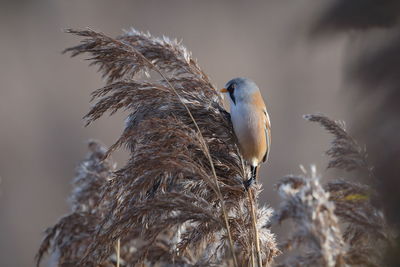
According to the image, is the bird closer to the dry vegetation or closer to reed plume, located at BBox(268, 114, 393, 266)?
the dry vegetation

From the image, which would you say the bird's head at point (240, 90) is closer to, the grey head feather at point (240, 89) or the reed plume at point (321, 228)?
the grey head feather at point (240, 89)

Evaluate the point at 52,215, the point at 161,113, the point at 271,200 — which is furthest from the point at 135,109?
the point at 52,215

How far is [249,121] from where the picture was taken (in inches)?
75.5

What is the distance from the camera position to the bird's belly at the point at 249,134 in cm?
184

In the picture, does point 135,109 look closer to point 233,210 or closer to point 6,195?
point 233,210

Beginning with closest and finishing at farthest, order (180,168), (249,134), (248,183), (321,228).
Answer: (321,228) < (180,168) < (248,183) < (249,134)

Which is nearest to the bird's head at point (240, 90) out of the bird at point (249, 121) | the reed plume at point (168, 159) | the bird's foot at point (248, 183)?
the bird at point (249, 121)

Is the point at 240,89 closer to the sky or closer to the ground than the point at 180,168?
closer to the sky

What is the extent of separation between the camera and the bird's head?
199 centimetres

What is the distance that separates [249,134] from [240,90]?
24 centimetres

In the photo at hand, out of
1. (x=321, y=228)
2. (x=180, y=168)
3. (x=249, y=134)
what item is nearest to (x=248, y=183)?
(x=249, y=134)

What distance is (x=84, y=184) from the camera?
2535mm

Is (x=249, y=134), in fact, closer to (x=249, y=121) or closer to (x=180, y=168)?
(x=249, y=121)

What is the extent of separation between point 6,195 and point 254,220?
421 cm
